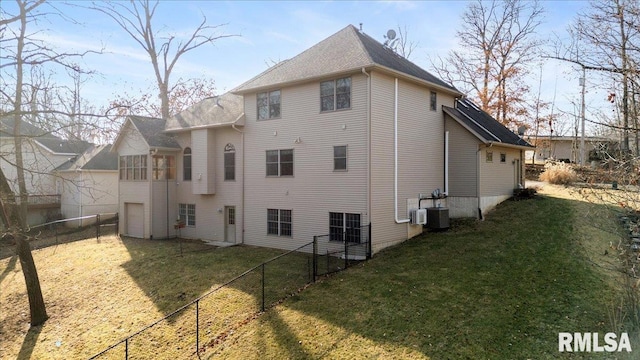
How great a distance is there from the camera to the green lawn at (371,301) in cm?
797

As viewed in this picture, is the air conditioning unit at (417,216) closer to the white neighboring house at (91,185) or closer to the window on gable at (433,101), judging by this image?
the window on gable at (433,101)

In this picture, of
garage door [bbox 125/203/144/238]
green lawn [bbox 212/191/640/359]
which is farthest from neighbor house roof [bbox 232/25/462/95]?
garage door [bbox 125/203/144/238]

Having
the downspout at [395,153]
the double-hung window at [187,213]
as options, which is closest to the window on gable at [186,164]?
the double-hung window at [187,213]

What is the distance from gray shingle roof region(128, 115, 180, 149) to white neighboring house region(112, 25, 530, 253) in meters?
0.10

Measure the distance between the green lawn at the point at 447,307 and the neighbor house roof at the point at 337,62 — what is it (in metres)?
6.63

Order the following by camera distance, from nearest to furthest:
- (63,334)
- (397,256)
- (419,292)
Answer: (419,292) < (63,334) < (397,256)

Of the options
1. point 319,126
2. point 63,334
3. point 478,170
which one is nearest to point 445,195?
point 478,170

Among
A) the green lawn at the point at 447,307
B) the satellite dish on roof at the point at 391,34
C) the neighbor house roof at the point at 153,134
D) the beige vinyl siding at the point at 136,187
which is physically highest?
the satellite dish on roof at the point at 391,34

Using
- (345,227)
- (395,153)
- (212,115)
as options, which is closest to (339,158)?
(395,153)

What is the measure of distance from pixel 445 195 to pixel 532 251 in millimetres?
4820

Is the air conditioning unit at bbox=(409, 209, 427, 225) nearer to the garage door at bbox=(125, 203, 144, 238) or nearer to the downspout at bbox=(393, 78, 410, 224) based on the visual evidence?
the downspout at bbox=(393, 78, 410, 224)

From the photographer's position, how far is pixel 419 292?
388 inches

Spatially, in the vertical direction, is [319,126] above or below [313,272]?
above

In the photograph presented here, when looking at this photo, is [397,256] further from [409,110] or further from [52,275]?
[52,275]
